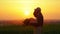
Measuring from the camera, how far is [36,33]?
5.48 m

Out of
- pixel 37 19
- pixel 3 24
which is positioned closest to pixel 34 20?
pixel 37 19

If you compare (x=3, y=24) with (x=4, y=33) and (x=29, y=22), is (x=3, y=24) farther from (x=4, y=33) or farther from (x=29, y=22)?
(x=29, y=22)

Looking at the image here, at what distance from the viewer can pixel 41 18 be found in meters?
5.39

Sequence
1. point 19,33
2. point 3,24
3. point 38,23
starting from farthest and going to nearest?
1. point 3,24
2. point 19,33
3. point 38,23

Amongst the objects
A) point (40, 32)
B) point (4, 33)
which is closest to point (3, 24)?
point (4, 33)

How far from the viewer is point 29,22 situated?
5.34m

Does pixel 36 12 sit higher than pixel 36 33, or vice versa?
pixel 36 12

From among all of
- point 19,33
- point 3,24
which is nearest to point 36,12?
point 19,33

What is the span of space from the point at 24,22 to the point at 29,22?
0.41 feet

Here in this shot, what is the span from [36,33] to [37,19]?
1.03ft

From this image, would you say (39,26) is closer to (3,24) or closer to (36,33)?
(36,33)

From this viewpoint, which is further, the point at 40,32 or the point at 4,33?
the point at 4,33

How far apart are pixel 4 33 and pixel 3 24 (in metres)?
5.10

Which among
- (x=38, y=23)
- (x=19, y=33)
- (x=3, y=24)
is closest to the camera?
(x=38, y=23)
